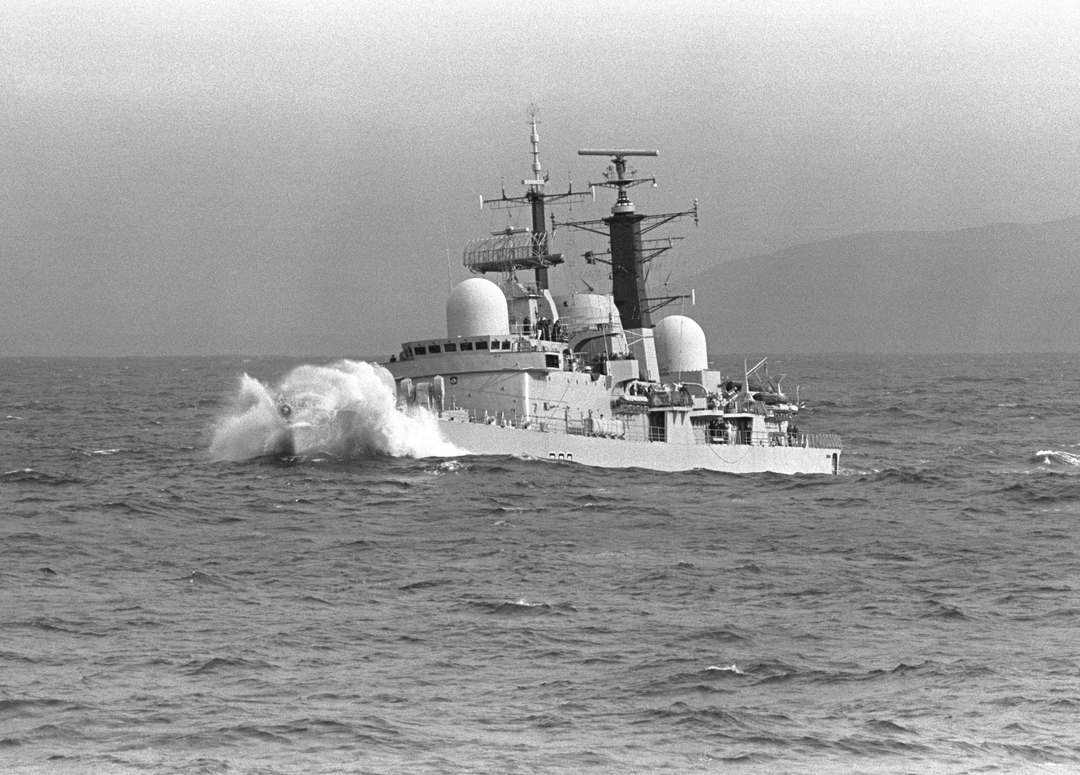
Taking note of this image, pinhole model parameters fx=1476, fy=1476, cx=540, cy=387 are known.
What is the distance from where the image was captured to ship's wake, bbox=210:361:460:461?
1800 inches

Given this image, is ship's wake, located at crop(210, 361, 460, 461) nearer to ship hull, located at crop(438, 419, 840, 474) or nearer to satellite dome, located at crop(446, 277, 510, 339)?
ship hull, located at crop(438, 419, 840, 474)

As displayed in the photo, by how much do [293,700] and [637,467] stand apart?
30434 millimetres

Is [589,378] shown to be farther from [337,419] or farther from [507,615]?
[507,615]

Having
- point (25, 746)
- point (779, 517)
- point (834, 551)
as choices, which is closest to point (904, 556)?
point (834, 551)

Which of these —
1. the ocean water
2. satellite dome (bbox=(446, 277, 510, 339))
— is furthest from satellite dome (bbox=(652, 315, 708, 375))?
satellite dome (bbox=(446, 277, 510, 339))

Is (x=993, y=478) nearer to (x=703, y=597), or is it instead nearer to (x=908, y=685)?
(x=703, y=597)

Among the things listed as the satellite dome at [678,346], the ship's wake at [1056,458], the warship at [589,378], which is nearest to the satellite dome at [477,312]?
the warship at [589,378]

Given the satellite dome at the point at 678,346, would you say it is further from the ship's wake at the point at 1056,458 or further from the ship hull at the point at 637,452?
the ship's wake at the point at 1056,458

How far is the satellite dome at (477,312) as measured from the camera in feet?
159

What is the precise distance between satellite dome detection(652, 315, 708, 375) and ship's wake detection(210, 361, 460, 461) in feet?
48.6

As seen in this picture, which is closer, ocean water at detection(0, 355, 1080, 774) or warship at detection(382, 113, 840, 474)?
ocean water at detection(0, 355, 1080, 774)

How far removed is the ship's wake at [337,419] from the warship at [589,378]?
748mm

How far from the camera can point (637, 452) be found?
48.6 meters

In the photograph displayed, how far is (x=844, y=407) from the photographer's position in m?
99.5
